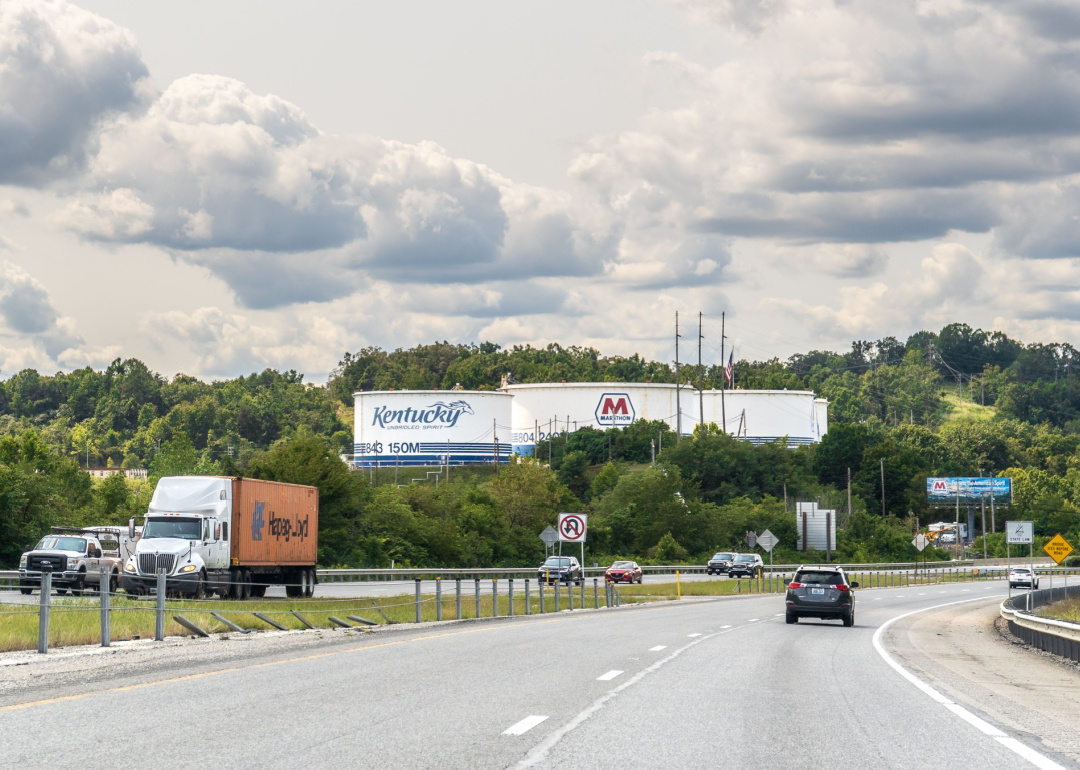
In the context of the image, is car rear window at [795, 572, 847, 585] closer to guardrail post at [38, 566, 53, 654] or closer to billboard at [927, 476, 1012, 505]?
guardrail post at [38, 566, 53, 654]

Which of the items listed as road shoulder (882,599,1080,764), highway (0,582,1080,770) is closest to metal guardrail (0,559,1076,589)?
road shoulder (882,599,1080,764)

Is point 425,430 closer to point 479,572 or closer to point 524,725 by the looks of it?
point 479,572

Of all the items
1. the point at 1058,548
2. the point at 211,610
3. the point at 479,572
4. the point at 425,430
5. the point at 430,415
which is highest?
the point at 430,415

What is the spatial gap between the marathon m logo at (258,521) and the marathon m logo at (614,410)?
10598cm

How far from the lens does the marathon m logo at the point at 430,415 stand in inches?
5290

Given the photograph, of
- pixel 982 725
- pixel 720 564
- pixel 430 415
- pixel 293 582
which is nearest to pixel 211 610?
pixel 982 725

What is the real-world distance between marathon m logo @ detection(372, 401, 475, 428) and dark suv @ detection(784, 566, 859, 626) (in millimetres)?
102084

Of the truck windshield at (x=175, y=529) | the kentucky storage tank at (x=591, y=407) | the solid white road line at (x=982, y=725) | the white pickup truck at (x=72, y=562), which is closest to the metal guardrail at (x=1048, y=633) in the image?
the solid white road line at (x=982, y=725)

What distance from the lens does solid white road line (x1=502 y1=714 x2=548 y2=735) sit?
1053 cm

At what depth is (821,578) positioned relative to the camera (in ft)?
109

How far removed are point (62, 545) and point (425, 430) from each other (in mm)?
95748

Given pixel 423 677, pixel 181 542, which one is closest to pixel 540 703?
pixel 423 677

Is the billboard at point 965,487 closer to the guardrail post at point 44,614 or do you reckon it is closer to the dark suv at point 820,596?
the dark suv at point 820,596

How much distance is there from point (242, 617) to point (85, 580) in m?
13.3
